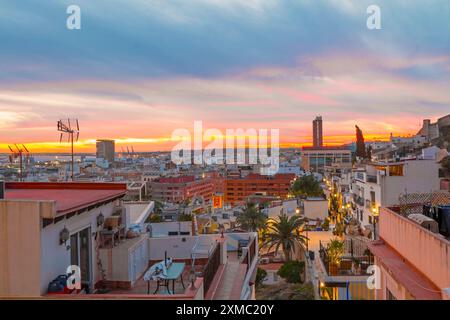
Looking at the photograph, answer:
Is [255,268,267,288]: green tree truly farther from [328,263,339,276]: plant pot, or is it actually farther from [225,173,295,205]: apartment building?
[225,173,295,205]: apartment building

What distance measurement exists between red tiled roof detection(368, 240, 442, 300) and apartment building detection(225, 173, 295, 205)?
64.5 meters

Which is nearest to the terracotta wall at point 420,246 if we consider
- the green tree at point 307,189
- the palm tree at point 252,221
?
the palm tree at point 252,221

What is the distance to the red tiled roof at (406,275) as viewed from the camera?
3.66 m

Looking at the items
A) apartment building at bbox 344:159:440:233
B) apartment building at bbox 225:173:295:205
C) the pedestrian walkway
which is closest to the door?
the pedestrian walkway

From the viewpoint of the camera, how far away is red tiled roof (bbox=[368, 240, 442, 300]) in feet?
12.0

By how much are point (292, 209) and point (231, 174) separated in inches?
2344

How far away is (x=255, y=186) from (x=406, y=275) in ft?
233

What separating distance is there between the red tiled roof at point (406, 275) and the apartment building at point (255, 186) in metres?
64.5

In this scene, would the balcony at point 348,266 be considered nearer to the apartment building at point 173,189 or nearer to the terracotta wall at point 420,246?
the terracotta wall at point 420,246

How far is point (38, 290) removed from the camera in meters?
3.44
